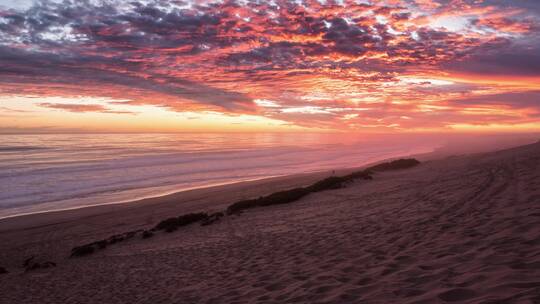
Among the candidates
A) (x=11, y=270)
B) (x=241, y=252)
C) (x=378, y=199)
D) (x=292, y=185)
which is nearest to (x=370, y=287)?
(x=241, y=252)

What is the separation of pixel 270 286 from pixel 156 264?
586cm

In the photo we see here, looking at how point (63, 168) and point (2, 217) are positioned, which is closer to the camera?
point (2, 217)

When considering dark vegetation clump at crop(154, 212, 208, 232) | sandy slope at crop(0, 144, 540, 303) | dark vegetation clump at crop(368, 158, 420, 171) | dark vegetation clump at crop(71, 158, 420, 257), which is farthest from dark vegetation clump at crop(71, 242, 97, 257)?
dark vegetation clump at crop(368, 158, 420, 171)

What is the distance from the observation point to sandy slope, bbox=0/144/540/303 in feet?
18.2

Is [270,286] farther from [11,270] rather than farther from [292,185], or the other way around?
[292,185]

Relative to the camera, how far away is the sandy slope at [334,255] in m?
5.56

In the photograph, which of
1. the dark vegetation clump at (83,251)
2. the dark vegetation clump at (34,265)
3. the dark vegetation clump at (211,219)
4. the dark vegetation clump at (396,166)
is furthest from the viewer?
the dark vegetation clump at (396,166)

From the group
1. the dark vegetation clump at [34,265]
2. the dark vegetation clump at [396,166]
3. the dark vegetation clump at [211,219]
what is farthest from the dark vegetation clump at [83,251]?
the dark vegetation clump at [396,166]

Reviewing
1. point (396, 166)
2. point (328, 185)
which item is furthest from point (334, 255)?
point (396, 166)

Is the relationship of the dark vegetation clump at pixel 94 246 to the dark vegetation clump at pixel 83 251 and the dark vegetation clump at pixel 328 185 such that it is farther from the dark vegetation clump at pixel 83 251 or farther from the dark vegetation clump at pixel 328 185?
the dark vegetation clump at pixel 328 185

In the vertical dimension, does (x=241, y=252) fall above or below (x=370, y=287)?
below

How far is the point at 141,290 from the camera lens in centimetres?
940

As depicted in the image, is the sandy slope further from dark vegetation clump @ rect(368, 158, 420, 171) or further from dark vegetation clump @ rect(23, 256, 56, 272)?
dark vegetation clump @ rect(368, 158, 420, 171)

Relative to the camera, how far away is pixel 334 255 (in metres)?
8.61
